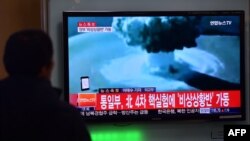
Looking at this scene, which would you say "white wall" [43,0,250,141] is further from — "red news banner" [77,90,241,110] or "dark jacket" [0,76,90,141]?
"dark jacket" [0,76,90,141]

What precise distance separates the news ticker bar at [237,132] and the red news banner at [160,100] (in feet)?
0.56

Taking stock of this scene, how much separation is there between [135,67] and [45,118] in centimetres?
190

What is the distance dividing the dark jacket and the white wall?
1.87 m

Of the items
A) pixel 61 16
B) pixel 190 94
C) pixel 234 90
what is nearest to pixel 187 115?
pixel 190 94

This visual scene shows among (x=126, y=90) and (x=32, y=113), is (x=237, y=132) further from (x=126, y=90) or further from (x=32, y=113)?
(x=32, y=113)

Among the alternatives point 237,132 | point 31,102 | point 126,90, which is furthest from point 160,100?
Answer: point 31,102

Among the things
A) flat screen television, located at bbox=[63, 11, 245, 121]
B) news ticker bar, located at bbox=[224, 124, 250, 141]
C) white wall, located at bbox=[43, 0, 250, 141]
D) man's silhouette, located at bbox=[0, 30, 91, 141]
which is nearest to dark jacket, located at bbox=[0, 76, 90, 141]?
man's silhouette, located at bbox=[0, 30, 91, 141]

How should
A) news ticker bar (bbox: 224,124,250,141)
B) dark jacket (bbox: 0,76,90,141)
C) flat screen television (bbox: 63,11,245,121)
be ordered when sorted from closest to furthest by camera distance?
1. dark jacket (bbox: 0,76,90,141)
2. flat screen television (bbox: 63,11,245,121)
3. news ticker bar (bbox: 224,124,250,141)

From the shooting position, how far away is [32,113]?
1847mm

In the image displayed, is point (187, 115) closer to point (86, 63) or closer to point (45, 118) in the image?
point (86, 63)

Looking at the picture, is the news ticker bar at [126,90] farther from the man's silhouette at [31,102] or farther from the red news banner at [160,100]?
the man's silhouette at [31,102]

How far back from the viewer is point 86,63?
366 cm

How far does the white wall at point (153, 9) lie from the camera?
3744 mm

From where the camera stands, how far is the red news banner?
3.70 metres
